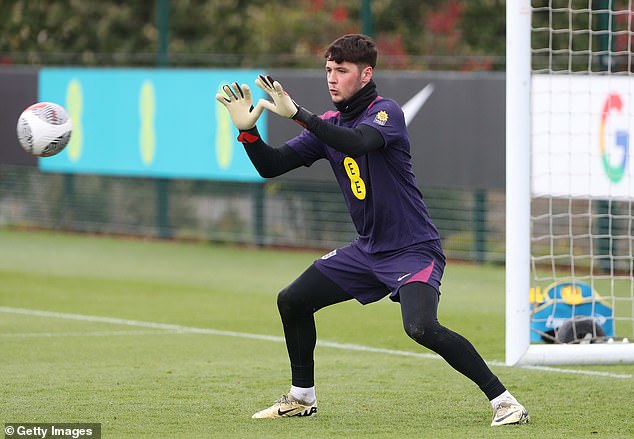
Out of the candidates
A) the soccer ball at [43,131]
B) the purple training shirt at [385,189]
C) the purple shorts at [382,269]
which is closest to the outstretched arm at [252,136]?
the purple training shirt at [385,189]

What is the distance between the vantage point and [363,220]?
7.26 metres

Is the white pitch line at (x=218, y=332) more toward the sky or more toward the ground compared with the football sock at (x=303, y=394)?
more toward the ground

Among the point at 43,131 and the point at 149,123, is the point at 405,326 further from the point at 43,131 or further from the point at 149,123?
the point at 149,123

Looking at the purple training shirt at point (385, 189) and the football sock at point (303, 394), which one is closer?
the purple training shirt at point (385, 189)

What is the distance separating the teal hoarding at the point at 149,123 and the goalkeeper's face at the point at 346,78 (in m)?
10.1

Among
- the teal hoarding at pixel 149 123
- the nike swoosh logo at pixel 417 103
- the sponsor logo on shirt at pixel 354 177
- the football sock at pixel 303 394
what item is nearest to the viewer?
the sponsor logo on shirt at pixel 354 177

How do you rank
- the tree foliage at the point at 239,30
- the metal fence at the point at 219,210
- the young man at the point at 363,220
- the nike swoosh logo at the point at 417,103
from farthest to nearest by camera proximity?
the tree foliage at the point at 239,30
the metal fence at the point at 219,210
the nike swoosh logo at the point at 417,103
the young man at the point at 363,220

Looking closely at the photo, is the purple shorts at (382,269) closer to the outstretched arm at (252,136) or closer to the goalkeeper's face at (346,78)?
the outstretched arm at (252,136)

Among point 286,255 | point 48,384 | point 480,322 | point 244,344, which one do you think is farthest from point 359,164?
point 286,255

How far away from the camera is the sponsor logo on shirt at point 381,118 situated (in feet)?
22.8

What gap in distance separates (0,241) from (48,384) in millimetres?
11577

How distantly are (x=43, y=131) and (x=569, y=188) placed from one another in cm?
532

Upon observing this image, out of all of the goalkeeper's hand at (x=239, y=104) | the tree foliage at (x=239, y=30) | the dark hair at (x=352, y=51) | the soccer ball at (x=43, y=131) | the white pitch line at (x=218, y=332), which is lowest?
the white pitch line at (x=218, y=332)

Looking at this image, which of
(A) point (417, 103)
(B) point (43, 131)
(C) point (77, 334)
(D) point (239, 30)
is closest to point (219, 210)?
(A) point (417, 103)
